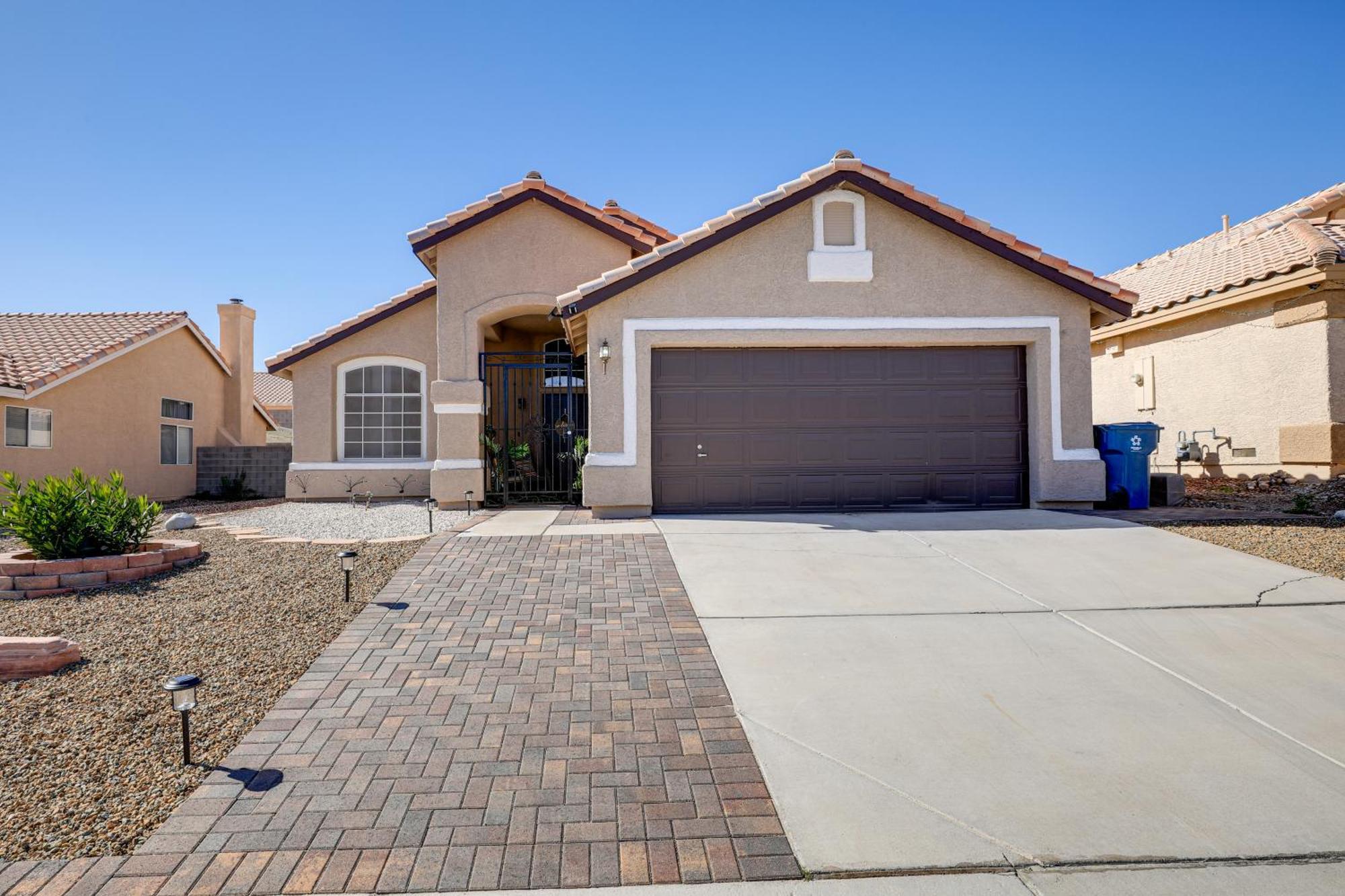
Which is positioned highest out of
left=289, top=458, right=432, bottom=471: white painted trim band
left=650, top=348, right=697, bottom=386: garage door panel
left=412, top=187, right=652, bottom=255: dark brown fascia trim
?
left=412, top=187, right=652, bottom=255: dark brown fascia trim

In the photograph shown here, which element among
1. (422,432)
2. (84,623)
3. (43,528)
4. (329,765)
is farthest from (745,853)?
(422,432)

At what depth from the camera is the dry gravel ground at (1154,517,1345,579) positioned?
7074 millimetres

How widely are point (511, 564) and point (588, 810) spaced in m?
4.37

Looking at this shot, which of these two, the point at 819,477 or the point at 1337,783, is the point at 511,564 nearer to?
the point at 819,477

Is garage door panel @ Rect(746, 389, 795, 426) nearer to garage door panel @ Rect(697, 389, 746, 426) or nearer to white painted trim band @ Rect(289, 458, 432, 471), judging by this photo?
garage door panel @ Rect(697, 389, 746, 426)

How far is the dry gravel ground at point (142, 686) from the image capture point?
3.20 m

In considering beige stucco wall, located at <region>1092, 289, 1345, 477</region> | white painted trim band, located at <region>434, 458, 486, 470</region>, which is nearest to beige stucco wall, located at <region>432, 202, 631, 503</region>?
white painted trim band, located at <region>434, 458, 486, 470</region>

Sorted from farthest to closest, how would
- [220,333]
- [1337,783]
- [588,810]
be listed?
[220,333]
[1337,783]
[588,810]

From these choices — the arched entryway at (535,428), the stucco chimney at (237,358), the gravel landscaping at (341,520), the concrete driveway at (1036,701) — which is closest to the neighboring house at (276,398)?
the stucco chimney at (237,358)

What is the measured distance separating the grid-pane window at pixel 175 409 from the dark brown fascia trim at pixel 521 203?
9.73 m

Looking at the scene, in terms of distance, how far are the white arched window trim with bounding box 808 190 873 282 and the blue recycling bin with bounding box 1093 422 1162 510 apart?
411 centimetres

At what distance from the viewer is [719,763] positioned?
3.51 m

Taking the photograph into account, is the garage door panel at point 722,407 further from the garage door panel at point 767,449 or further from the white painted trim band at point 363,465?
the white painted trim band at point 363,465

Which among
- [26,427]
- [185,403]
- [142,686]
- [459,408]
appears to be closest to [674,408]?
[459,408]
